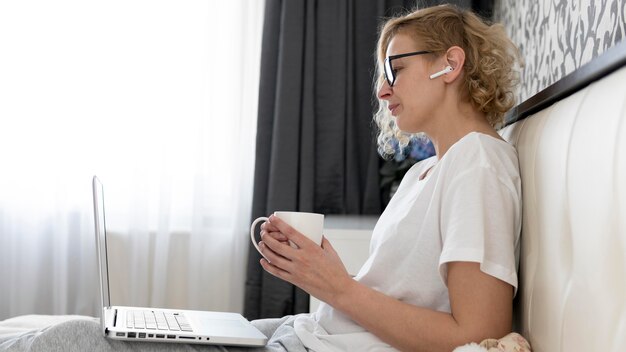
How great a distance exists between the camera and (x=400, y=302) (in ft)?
3.99

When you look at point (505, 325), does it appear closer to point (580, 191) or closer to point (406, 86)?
point (580, 191)

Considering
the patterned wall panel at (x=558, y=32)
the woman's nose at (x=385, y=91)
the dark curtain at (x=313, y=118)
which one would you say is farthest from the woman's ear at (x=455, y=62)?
the dark curtain at (x=313, y=118)

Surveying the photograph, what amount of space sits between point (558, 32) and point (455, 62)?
1005 millimetres

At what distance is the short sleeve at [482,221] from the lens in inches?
44.9

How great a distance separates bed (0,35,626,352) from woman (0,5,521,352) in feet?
0.15

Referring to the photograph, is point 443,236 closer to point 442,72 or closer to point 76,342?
point 442,72

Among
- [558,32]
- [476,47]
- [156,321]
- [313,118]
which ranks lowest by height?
[156,321]

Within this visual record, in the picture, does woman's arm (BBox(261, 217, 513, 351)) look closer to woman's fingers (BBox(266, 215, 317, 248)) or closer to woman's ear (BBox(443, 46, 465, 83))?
woman's fingers (BBox(266, 215, 317, 248))

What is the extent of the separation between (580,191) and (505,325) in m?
0.31

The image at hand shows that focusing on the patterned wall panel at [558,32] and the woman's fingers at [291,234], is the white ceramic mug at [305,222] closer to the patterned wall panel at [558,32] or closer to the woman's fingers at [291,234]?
the woman's fingers at [291,234]

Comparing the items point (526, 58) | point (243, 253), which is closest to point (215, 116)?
point (243, 253)

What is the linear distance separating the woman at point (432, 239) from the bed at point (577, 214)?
5cm

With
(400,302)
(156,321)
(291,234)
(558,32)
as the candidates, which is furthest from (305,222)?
(558,32)

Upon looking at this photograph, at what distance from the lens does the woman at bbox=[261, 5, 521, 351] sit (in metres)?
1.15
